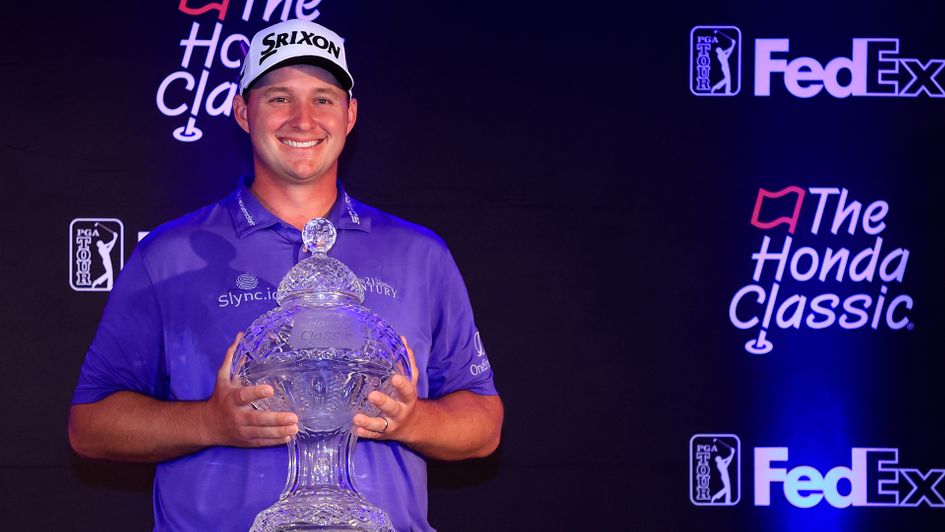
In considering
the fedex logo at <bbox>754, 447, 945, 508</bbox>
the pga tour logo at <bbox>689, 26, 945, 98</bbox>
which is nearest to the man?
the fedex logo at <bbox>754, 447, 945, 508</bbox>

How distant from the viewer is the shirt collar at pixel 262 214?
2.25 m

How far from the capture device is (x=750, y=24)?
346 centimetres

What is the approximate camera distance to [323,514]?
1.59 m

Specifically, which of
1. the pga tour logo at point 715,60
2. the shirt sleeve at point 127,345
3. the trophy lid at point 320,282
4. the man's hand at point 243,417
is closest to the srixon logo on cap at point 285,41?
the shirt sleeve at point 127,345

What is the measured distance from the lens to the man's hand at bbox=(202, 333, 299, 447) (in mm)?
1607

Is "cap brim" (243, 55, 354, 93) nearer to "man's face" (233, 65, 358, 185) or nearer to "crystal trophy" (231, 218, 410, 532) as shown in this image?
"man's face" (233, 65, 358, 185)

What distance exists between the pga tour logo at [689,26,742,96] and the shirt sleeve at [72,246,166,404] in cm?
187

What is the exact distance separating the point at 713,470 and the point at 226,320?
1.77 meters

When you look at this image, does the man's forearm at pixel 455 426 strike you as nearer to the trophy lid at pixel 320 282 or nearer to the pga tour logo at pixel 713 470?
the trophy lid at pixel 320 282

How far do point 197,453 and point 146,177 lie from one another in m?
1.45

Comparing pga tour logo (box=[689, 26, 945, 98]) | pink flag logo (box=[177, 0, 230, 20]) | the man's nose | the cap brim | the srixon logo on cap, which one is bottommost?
the man's nose

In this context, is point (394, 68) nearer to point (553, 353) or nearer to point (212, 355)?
point (553, 353)

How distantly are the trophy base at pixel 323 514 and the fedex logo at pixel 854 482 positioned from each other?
203 centimetres

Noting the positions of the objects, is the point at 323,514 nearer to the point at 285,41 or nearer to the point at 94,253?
the point at 285,41
